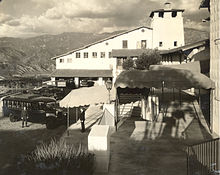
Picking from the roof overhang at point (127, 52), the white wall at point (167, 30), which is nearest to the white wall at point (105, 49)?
the roof overhang at point (127, 52)

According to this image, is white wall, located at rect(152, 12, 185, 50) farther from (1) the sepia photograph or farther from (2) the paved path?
(2) the paved path

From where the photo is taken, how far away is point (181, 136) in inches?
440

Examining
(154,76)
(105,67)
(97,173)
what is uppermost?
(105,67)

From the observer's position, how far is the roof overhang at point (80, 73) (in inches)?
1617

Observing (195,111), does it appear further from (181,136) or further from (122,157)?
(122,157)

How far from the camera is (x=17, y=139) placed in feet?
40.5

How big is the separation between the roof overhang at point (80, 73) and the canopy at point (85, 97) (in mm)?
25955

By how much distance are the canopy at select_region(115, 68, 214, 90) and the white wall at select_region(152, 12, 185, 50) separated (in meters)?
31.6

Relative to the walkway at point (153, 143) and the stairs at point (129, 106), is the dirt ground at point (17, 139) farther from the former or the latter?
the stairs at point (129, 106)

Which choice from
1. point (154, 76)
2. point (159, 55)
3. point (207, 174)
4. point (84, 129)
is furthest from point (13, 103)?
point (159, 55)

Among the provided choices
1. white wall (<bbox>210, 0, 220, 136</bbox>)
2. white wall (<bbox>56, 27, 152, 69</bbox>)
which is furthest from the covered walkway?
white wall (<bbox>56, 27, 152, 69</bbox>)

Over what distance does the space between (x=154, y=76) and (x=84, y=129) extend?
467 cm

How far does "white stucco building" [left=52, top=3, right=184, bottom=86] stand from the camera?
4347cm

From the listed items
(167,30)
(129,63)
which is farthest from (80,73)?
(167,30)
